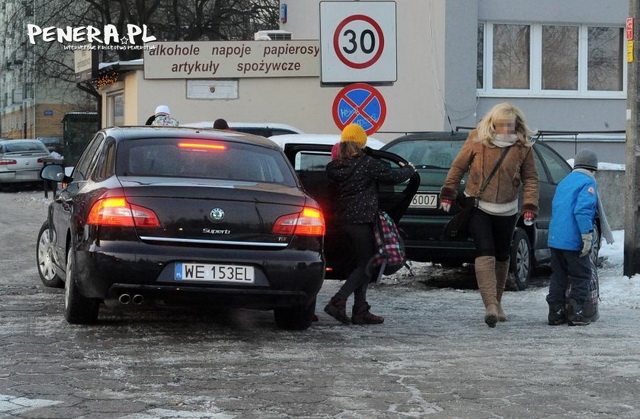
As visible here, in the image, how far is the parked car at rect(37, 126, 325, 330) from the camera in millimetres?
7973

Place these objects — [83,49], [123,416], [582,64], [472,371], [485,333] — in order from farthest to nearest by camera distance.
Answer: [83,49] → [582,64] → [485,333] → [472,371] → [123,416]

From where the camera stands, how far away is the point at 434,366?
739cm

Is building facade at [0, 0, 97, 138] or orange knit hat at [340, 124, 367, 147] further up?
building facade at [0, 0, 97, 138]

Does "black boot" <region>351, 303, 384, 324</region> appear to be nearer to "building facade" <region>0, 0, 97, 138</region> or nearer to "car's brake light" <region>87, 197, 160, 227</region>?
"car's brake light" <region>87, 197, 160, 227</region>

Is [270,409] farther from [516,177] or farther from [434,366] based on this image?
[516,177]

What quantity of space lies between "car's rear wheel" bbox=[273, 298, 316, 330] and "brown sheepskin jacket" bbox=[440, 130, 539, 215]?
4.71 feet

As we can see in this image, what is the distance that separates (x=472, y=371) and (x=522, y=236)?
5.21 metres

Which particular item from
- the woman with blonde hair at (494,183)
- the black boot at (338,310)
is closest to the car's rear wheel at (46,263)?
the black boot at (338,310)

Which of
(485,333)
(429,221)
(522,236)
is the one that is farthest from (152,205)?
(522,236)

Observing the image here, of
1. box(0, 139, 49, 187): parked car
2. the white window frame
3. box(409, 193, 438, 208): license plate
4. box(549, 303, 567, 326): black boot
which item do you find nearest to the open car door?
box(549, 303, 567, 326): black boot

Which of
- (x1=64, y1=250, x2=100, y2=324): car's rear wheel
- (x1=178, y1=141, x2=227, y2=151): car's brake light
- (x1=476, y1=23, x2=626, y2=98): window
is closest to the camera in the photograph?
(x1=64, y1=250, x2=100, y2=324): car's rear wheel

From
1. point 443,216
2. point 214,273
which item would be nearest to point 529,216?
point 443,216

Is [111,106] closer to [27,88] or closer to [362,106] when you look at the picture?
[362,106]

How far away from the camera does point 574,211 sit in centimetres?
957
